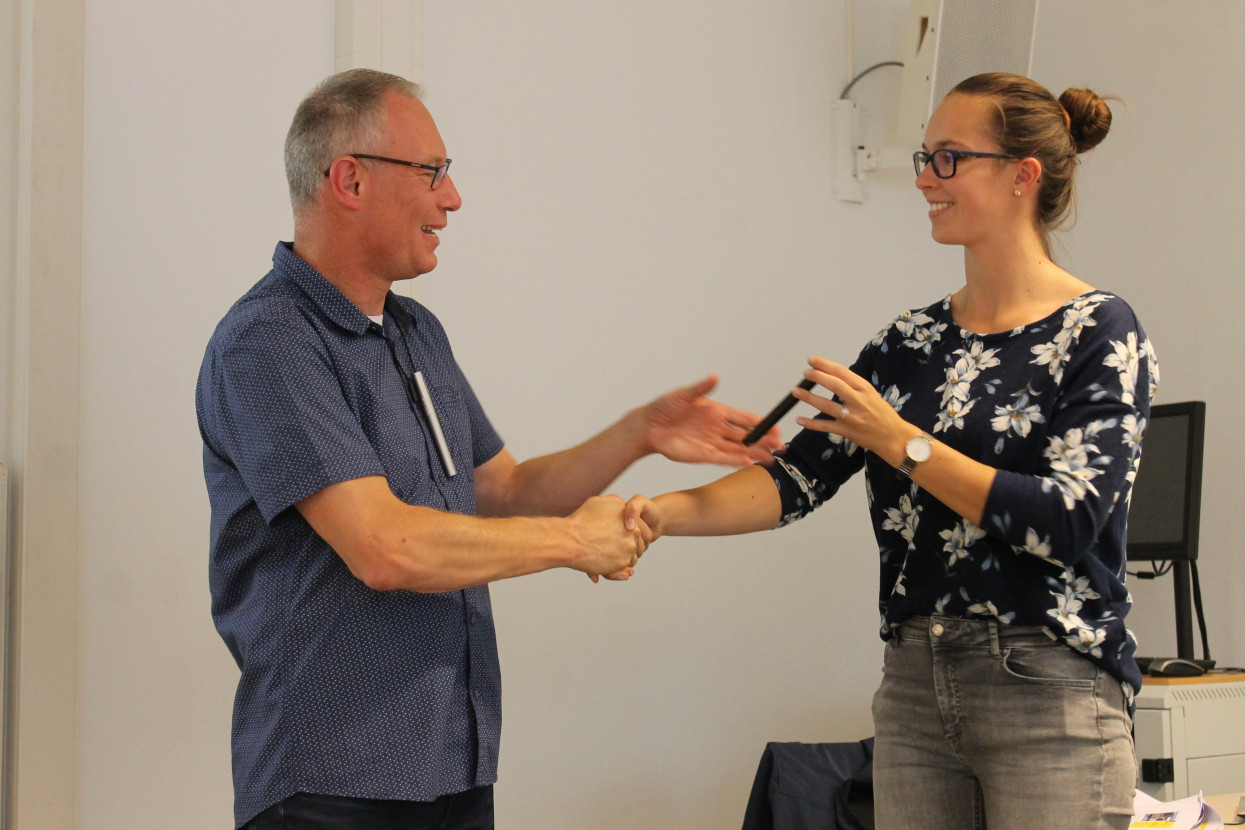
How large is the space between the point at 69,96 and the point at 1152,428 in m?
2.78

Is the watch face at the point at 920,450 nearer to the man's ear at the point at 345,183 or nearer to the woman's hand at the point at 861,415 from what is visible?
the woman's hand at the point at 861,415

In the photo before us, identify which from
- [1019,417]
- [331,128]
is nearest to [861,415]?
[1019,417]

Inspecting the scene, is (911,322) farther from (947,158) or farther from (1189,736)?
(1189,736)

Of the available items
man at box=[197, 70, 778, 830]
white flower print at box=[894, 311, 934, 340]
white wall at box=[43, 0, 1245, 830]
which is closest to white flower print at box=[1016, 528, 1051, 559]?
white flower print at box=[894, 311, 934, 340]

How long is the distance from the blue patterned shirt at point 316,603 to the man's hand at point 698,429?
48cm

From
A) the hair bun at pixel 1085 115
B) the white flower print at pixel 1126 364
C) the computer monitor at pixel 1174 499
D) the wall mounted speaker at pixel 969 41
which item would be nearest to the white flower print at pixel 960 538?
the white flower print at pixel 1126 364

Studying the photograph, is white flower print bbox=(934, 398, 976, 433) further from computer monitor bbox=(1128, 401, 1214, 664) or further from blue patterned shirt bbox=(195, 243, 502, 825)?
computer monitor bbox=(1128, 401, 1214, 664)

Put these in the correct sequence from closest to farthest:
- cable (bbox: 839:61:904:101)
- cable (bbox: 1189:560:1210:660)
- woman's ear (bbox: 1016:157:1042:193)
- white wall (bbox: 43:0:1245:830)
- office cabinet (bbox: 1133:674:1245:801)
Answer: woman's ear (bbox: 1016:157:1042:193) → white wall (bbox: 43:0:1245:830) → office cabinet (bbox: 1133:674:1245:801) → cable (bbox: 1189:560:1210:660) → cable (bbox: 839:61:904:101)

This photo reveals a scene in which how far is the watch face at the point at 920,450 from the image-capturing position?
1427 mm

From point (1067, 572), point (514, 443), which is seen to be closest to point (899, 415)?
point (1067, 572)

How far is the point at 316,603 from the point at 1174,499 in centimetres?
242

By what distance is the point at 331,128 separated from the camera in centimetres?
175

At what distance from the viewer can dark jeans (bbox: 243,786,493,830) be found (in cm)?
144

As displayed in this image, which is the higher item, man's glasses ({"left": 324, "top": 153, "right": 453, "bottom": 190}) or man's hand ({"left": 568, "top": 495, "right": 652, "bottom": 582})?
man's glasses ({"left": 324, "top": 153, "right": 453, "bottom": 190})
